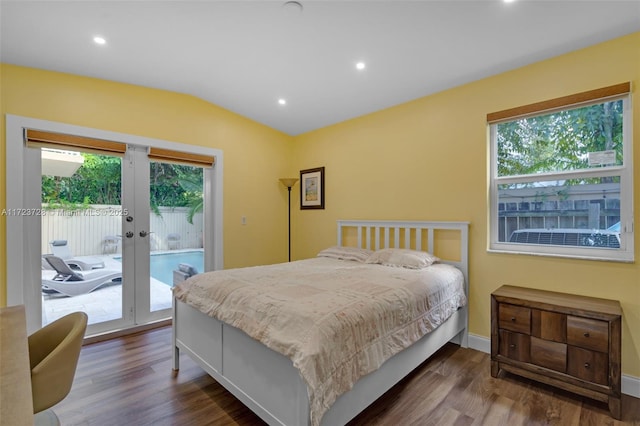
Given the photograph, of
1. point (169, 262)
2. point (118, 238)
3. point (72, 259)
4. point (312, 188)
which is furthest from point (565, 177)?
point (72, 259)

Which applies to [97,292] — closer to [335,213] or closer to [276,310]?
[276,310]

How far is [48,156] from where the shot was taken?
272cm

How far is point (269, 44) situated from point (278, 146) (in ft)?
6.92

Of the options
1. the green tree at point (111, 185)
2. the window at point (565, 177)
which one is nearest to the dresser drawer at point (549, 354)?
A: the window at point (565, 177)

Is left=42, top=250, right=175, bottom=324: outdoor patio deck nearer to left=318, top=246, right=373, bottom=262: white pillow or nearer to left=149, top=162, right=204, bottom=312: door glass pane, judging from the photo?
left=149, top=162, right=204, bottom=312: door glass pane

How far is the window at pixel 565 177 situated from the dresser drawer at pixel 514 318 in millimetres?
635

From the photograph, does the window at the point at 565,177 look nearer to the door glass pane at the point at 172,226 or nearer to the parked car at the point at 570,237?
the parked car at the point at 570,237

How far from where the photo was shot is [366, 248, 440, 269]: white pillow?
8.87ft

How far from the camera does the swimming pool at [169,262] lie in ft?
11.1

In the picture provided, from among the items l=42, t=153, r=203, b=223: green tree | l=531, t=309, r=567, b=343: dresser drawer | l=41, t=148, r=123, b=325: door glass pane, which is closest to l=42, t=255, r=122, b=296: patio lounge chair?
l=41, t=148, r=123, b=325: door glass pane

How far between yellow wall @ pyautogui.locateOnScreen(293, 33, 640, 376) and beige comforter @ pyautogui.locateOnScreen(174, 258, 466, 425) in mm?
627

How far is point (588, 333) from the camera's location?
1.88m

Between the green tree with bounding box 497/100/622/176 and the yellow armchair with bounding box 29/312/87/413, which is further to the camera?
the green tree with bounding box 497/100/622/176

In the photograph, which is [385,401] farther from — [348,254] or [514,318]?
[348,254]
